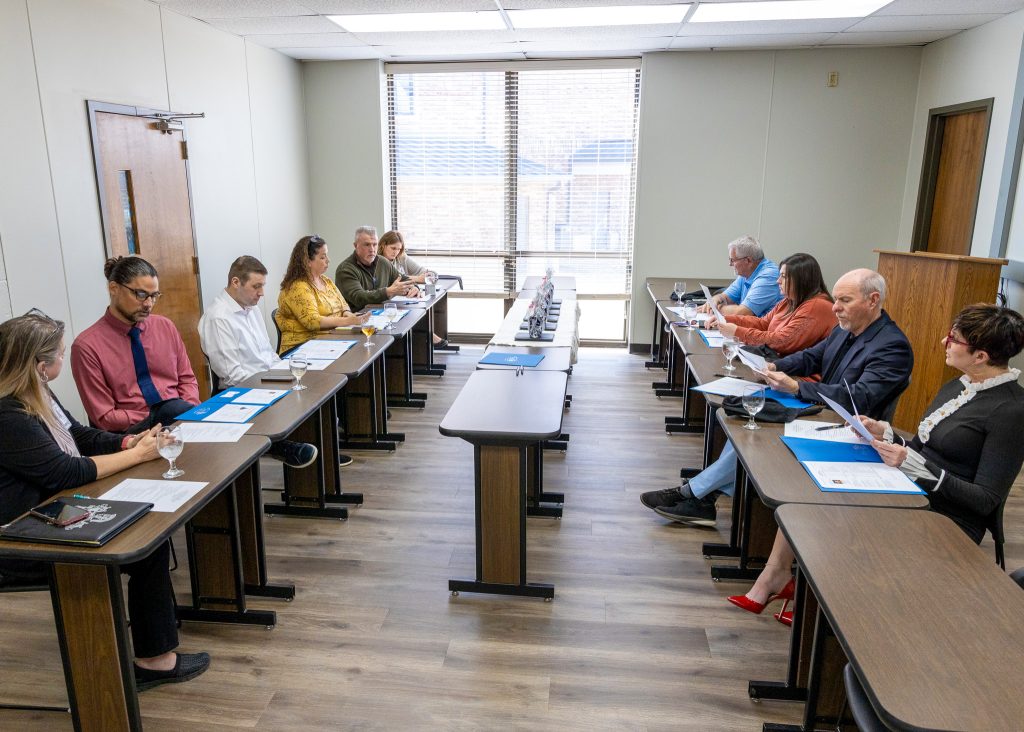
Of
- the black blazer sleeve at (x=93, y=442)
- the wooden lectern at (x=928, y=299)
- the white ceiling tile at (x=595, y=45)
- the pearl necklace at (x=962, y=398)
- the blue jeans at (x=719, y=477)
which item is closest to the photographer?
the pearl necklace at (x=962, y=398)

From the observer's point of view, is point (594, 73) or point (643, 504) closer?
point (643, 504)

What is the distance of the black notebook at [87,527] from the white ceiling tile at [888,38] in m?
6.30

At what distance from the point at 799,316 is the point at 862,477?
1865 mm

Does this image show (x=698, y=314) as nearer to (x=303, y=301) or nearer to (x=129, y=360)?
(x=303, y=301)

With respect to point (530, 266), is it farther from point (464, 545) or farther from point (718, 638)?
point (718, 638)

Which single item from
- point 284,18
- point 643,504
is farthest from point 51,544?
point 284,18

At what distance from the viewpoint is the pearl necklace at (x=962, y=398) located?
2293 millimetres

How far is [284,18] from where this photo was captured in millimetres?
5188

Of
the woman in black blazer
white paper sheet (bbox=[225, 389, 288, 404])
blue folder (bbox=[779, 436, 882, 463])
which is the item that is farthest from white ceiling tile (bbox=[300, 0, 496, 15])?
blue folder (bbox=[779, 436, 882, 463])

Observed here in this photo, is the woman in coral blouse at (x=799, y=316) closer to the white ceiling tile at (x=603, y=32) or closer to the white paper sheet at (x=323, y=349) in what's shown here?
the white paper sheet at (x=323, y=349)

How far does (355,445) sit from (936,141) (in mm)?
5651

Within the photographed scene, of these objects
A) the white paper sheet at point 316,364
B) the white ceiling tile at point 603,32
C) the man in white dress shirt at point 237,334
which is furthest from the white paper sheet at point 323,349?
the white ceiling tile at point 603,32

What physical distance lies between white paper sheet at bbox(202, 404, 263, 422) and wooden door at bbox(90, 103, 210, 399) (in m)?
2.24

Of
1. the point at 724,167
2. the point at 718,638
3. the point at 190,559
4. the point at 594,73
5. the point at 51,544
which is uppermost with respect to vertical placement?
the point at 594,73
